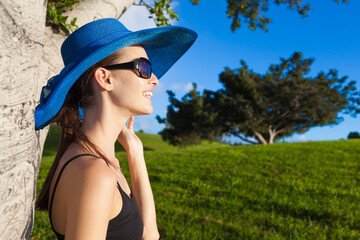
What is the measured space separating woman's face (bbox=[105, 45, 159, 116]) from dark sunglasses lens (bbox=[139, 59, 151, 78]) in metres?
0.03

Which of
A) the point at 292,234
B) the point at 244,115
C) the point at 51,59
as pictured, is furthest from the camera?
the point at 244,115

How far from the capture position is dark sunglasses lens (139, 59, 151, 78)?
1.94 meters

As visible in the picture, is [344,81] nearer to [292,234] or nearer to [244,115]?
[244,115]

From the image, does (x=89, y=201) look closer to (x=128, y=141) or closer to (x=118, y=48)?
(x=118, y=48)

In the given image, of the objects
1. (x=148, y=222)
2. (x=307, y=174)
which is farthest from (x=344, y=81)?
(x=148, y=222)

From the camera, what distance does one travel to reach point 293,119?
32812 millimetres

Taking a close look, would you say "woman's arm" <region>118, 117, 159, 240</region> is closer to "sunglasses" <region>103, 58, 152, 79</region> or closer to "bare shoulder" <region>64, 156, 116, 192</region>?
"sunglasses" <region>103, 58, 152, 79</region>

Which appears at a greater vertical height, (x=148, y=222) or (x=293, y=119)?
(x=293, y=119)

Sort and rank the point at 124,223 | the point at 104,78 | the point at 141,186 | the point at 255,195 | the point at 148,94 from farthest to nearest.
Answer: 1. the point at 255,195
2. the point at 141,186
3. the point at 148,94
4. the point at 104,78
5. the point at 124,223

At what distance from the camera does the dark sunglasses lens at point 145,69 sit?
194 cm

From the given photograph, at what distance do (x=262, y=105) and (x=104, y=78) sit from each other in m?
30.3

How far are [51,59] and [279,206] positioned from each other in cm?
602

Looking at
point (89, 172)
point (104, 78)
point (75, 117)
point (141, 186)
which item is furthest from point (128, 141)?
point (89, 172)

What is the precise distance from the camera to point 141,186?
2.33 meters
